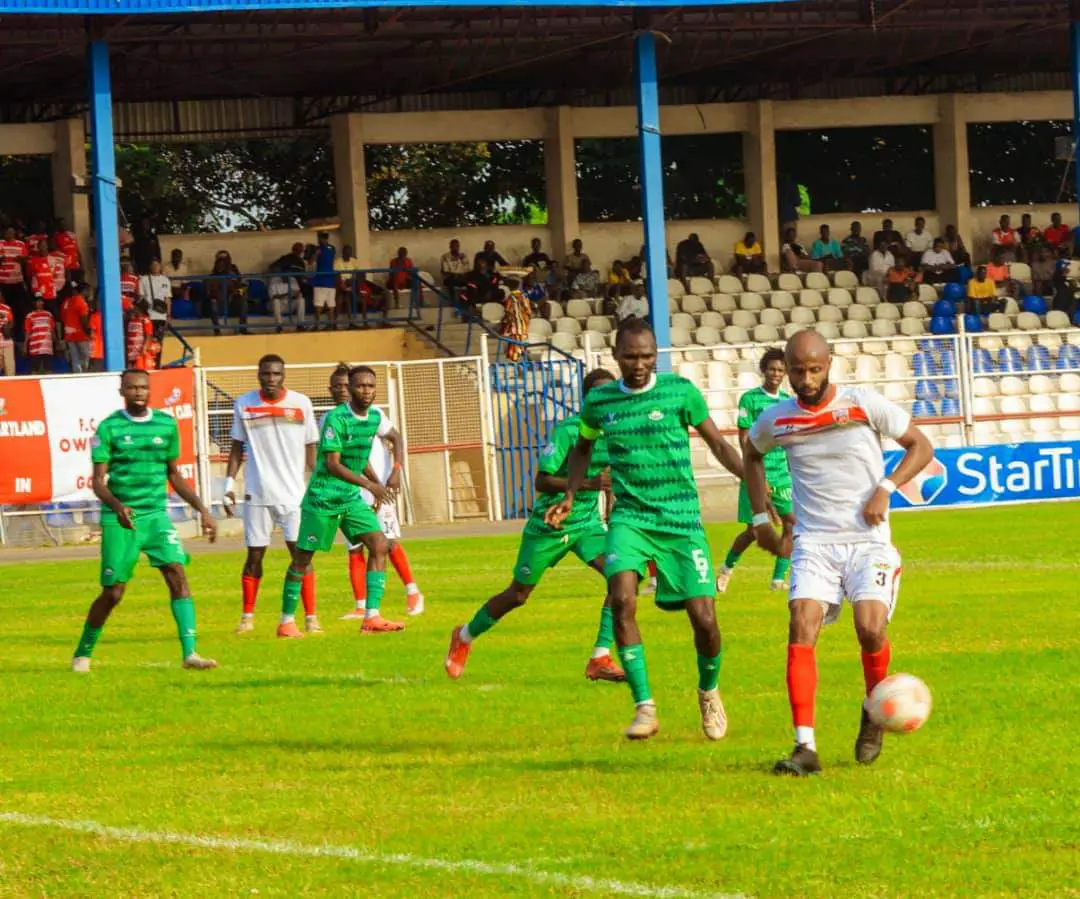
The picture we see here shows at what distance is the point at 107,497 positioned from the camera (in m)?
13.2

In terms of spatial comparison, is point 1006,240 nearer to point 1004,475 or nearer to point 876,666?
point 1004,475

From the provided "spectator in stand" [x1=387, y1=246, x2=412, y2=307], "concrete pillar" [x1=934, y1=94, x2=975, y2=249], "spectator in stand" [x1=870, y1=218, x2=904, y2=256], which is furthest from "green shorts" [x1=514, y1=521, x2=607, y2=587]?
"concrete pillar" [x1=934, y1=94, x2=975, y2=249]

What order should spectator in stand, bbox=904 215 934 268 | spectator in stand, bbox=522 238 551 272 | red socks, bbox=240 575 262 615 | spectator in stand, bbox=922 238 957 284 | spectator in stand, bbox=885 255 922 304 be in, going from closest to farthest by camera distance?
red socks, bbox=240 575 262 615
spectator in stand, bbox=522 238 551 272
spectator in stand, bbox=885 255 922 304
spectator in stand, bbox=922 238 957 284
spectator in stand, bbox=904 215 934 268

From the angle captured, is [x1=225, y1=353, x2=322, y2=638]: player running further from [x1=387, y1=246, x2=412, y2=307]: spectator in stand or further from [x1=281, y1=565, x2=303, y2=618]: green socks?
[x1=387, y1=246, x2=412, y2=307]: spectator in stand

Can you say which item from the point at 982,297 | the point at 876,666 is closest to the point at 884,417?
the point at 876,666

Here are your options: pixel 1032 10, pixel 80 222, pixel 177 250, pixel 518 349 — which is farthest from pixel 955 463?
pixel 80 222

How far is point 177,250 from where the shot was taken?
37344mm

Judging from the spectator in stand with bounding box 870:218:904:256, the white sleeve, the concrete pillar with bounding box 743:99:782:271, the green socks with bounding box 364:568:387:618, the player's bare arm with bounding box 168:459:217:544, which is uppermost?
the concrete pillar with bounding box 743:99:782:271

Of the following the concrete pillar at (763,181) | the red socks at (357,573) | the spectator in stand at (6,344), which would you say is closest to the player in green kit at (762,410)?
the red socks at (357,573)

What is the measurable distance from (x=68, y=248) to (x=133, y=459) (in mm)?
23278

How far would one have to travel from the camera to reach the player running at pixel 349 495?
15203 millimetres

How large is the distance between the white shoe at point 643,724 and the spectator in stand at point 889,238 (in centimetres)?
3349

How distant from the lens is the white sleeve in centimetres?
881

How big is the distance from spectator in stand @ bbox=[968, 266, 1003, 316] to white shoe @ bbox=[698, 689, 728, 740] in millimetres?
30882
